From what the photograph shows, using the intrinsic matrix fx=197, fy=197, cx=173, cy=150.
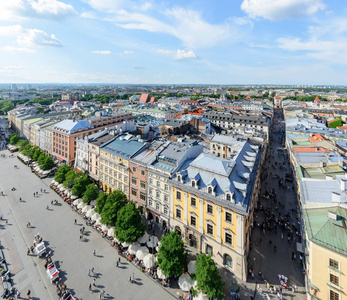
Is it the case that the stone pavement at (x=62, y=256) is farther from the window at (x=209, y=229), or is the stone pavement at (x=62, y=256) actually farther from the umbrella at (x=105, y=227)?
the window at (x=209, y=229)

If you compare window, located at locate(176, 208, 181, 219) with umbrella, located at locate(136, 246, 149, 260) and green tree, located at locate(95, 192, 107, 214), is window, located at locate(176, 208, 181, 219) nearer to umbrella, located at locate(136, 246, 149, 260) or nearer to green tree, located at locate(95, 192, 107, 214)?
umbrella, located at locate(136, 246, 149, 260)

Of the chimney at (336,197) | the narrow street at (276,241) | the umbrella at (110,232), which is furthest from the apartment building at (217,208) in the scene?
the umbrella at (110,232)

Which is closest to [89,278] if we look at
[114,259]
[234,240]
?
[114,259]

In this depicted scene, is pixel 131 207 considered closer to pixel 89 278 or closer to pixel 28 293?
pixel 89 278

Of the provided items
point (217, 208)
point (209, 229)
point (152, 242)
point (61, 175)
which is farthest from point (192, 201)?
point (61, 175)

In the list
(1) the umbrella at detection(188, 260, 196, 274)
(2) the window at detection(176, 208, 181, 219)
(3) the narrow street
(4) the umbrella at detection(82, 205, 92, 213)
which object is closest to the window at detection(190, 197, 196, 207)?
(2) the window at detection(176, 208, 181, 219)

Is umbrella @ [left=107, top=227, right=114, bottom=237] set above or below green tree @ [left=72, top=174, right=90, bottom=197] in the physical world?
below

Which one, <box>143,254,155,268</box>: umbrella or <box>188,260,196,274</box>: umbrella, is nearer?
<box>188,260,196,274</box>: umbrella
